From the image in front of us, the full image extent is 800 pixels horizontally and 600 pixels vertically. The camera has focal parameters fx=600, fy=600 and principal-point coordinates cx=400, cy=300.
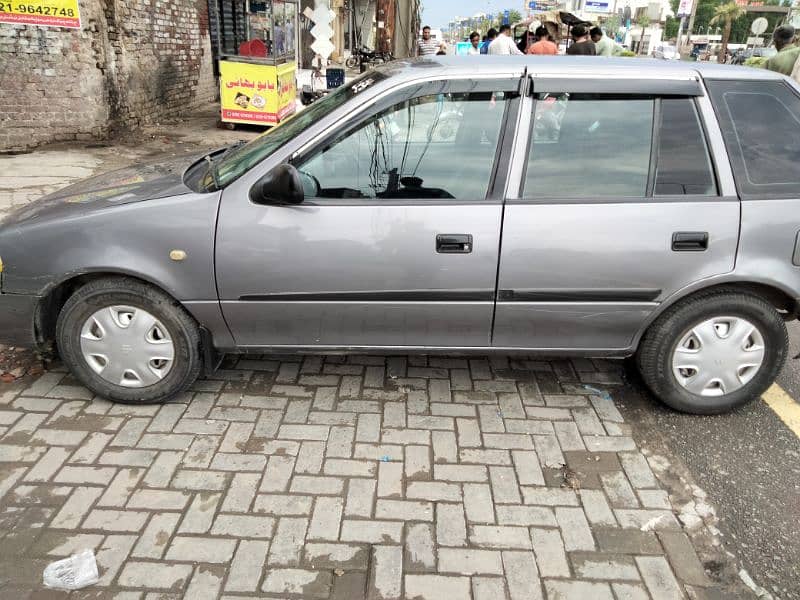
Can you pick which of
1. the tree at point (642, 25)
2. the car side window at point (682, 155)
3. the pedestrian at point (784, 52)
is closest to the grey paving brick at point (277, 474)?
the car side window at point (682, 155)

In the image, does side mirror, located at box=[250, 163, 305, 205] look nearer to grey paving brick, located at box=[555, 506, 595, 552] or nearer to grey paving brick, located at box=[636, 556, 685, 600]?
grey paving brick, located at box=[555, 506, 595, 552]

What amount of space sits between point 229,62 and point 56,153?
11.2ft

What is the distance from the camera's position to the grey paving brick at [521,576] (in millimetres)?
2238

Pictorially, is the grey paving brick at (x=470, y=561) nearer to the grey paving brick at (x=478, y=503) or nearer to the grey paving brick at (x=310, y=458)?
the grey paving brick at (x=478, y=503)

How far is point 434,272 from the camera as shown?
2.95m

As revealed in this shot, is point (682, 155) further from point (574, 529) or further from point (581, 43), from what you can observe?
point (581, 43)

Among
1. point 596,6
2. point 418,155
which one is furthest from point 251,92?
point 596,6

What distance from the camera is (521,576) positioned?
231 centimetres

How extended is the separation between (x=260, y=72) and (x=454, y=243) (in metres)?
8.68

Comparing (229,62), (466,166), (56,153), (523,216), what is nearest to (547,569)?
(523,216)

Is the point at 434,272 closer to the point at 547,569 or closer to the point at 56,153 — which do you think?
the point at 547,569

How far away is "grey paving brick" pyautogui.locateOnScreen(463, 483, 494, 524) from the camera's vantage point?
8.48ft

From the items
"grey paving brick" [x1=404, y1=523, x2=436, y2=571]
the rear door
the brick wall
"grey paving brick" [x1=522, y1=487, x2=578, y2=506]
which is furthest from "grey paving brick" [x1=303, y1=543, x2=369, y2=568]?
the brick wall

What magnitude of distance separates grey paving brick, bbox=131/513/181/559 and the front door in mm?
1020
